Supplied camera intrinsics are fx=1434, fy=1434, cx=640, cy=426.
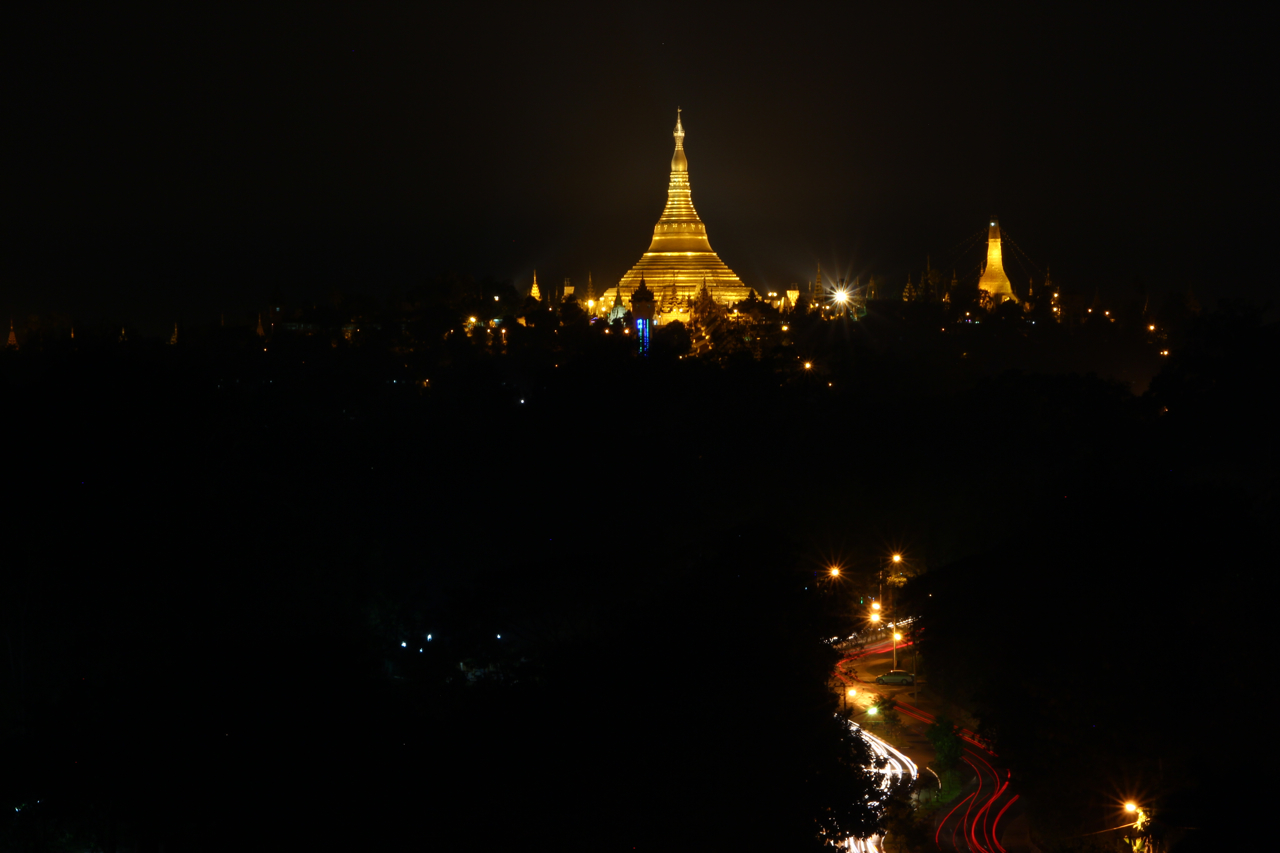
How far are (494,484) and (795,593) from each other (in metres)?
14.8

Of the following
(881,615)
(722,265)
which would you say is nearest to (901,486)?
(881,615)

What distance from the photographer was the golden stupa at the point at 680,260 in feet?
212

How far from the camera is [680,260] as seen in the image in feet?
222

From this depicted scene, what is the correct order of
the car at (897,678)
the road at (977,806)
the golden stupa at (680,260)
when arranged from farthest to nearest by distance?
1. the golden stupa at (680,260)
2. the car at (897,678)
3. the road at (977,806)

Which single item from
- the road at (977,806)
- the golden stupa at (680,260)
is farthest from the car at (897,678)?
the golden stupa at (680,260)

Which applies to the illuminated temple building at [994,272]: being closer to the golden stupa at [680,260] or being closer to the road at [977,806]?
the golden stupa at [680,260]

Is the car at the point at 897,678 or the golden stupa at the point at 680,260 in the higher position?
the golden stupa at the point at 680,260

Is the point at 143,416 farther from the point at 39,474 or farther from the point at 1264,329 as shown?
the point at 1264,329

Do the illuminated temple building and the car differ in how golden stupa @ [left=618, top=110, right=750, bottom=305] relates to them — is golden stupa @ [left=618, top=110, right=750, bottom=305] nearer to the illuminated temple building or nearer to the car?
the illuminated temple building

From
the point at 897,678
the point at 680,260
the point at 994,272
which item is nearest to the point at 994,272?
the point at 994,272

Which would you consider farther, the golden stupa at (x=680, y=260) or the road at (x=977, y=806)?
the golden stupa at (x=680, y=260)

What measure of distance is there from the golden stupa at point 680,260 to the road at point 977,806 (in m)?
39.9

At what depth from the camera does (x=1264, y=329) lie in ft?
138

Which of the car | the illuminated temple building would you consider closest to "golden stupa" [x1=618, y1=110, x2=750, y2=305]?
the illuminated temple building
